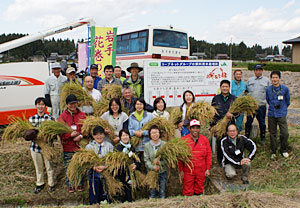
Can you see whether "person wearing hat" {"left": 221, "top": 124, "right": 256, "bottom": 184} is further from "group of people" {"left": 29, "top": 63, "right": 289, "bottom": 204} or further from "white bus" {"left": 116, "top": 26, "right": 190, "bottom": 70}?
"white bus" {"left": 116, "top": 26, "right": 190, "bottom": 70}

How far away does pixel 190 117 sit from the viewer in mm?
4207

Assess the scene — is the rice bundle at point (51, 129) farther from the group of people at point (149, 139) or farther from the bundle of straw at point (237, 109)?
the bundle of straw at point (237, 109)

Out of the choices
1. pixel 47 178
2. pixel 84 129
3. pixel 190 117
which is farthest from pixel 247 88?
pixel 47 178

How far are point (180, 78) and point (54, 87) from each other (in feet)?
8.57

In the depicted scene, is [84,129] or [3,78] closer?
[84,129]

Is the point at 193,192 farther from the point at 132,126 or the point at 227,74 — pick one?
the point at 227,74

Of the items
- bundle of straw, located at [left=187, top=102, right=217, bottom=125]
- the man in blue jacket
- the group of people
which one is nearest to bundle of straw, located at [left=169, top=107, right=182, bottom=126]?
the group of people

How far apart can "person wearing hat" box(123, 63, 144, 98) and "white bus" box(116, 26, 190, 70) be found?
636cm

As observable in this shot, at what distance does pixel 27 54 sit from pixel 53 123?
45337mm

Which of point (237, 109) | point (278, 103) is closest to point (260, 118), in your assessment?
point (278, 103)

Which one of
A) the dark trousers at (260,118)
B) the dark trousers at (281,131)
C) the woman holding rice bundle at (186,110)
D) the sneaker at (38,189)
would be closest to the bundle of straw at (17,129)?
the sneaker at (38,189)

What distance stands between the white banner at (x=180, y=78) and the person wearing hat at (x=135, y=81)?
0.11 m

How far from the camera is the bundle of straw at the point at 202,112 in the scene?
13.6 feet

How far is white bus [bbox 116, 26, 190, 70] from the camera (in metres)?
11.4
